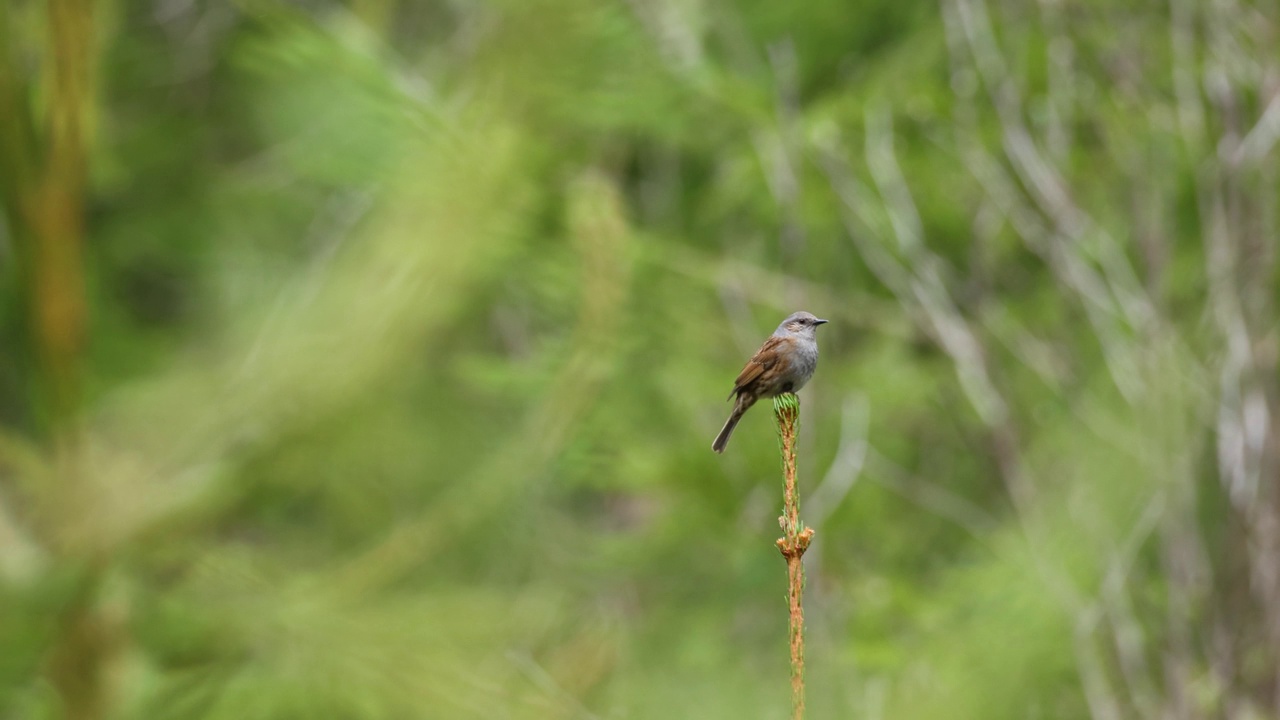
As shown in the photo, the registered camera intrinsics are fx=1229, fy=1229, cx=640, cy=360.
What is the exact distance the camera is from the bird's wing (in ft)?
4.82

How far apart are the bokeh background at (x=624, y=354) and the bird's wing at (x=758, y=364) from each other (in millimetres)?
444

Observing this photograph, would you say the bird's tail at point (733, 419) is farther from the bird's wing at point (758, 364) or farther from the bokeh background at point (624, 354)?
the bokeh background at point (624, 354)

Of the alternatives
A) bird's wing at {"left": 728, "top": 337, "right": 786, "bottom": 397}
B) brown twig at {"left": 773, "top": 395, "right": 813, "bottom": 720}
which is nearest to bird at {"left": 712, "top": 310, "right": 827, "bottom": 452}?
bird's wing at {"left": 728, "top": 337, "right": 786, "bottom": 397}

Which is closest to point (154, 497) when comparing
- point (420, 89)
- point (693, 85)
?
point (420, 89)

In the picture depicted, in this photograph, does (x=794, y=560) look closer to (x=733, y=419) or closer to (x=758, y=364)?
(x=733, y=419)

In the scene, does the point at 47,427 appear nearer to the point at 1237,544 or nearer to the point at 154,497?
the point at 154,497

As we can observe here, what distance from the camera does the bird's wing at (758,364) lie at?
1.47 meters

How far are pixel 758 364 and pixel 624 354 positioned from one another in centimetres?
254

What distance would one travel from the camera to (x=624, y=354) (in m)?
4.04

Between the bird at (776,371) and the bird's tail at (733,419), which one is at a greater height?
the bird at (776,371)

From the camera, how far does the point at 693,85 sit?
4.02 metres

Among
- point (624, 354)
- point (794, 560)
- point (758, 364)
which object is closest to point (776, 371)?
point (758, 364)

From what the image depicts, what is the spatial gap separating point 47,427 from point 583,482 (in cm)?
304

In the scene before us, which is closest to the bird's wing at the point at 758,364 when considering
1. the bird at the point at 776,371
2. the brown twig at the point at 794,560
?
the bird at the point at 776,371
